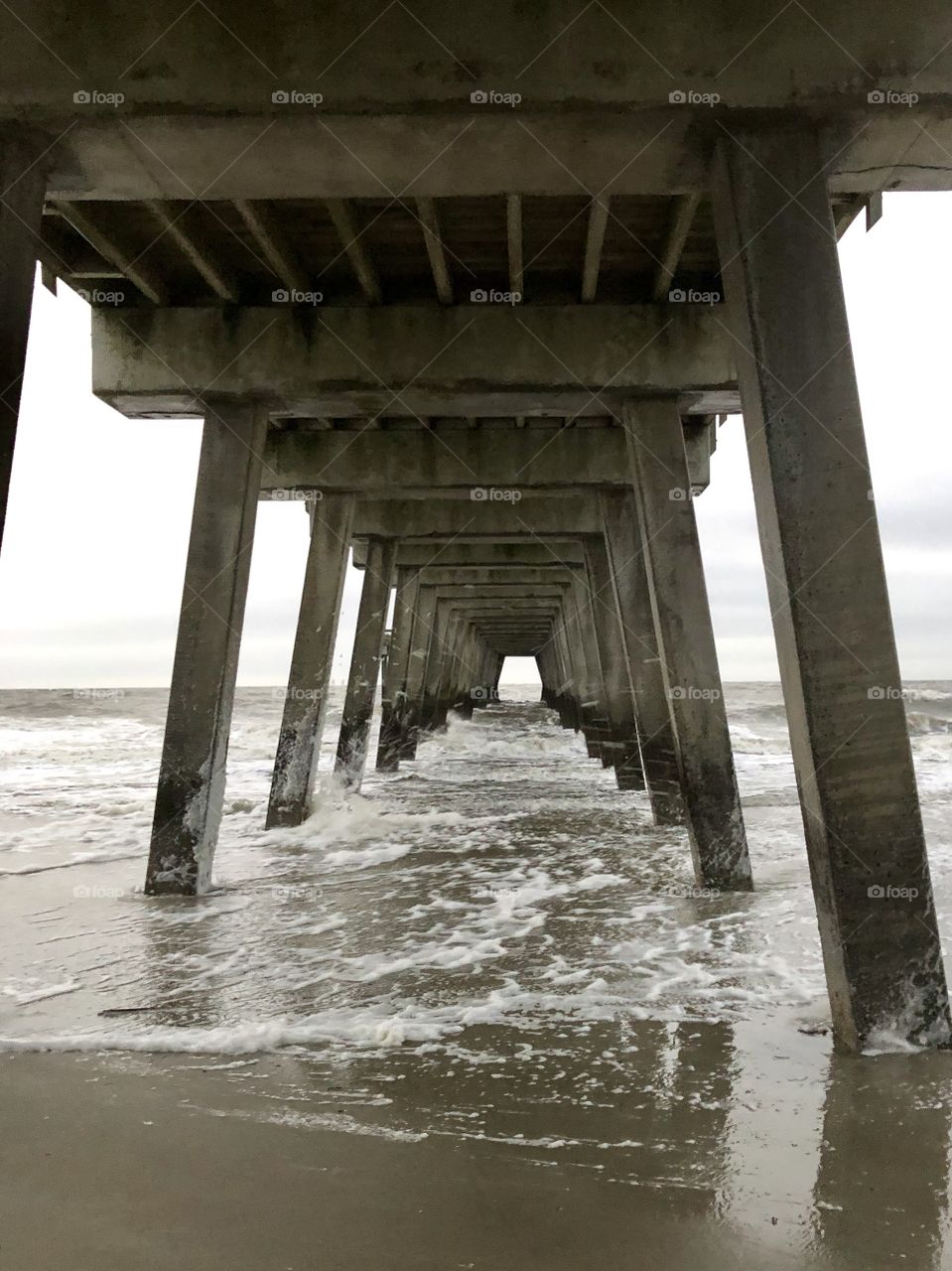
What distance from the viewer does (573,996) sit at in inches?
171

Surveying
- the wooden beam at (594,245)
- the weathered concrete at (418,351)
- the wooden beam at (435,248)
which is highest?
the wooden beam at (594,245)

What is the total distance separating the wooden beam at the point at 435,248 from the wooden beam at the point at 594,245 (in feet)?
3.11

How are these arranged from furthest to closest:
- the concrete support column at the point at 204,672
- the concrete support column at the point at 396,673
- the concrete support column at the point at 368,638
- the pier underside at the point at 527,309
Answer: the concrete support column at the point at 396,673 → the concrete support column at the point at 368,638 → the concrete support column at the point at 204,672 → the pier underside at the point at 527,309

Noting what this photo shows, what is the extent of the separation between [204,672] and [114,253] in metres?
2.93

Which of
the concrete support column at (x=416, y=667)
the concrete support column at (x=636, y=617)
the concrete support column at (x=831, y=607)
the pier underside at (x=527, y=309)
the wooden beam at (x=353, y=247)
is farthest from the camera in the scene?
the concrete support column at (x=416, y=667)

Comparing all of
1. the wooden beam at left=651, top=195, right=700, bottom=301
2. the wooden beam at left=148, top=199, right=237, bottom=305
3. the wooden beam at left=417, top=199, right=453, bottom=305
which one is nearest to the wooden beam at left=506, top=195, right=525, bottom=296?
the wooden beam at left=417, top=199, right=453, bottom=305

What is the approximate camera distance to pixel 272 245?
243 inches

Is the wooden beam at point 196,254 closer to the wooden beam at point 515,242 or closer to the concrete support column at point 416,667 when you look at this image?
the wooden beam at point 515,242

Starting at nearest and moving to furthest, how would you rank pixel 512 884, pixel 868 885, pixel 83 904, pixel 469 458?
pixel 868 885 → pixel 83 904 → pixel 512 884 → pixel 469 458

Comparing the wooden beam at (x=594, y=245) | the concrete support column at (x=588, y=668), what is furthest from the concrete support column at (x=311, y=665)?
the concrete support column at (x=588, y=668)

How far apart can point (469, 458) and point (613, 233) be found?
13.1 feet

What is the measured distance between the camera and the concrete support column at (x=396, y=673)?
57.3ft

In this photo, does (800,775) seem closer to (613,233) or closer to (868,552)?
(868,552)

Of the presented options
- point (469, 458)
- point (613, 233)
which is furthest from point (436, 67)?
point (469, 458)
